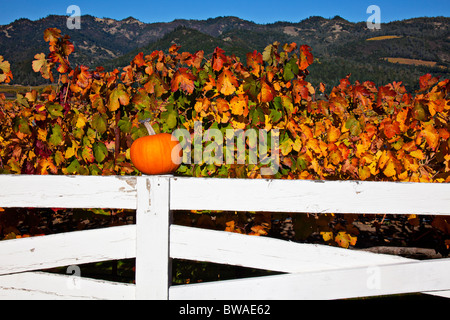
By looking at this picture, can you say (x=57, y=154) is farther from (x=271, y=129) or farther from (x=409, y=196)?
(x=409, y=196)

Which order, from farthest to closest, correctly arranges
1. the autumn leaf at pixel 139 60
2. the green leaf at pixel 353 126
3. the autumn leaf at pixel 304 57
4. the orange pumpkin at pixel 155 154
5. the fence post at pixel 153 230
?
1. the autumn leaf at pixel 139 60
2. the green leaf at pixel 353 126
3. the autumn leaf at pixel 304 57
4. the orange pumpkin at pixel 155 154
5. the fence post at pixel 153 230

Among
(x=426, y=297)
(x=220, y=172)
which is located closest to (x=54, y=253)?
(x=220, y=172)

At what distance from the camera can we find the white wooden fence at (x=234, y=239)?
1.89 m

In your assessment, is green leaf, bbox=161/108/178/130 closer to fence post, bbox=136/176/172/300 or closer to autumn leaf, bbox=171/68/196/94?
autumn leaf, bbox=171/68/196/94

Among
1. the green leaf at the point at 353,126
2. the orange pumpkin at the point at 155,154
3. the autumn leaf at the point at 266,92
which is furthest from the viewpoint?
the green leaf at the point at 353,126

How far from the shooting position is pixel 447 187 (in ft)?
6.26

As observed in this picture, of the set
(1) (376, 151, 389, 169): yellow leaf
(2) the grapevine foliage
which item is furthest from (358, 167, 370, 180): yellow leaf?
(1) (376, 151, 389, 169): yellow leaf

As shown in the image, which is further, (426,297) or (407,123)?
(426,297)

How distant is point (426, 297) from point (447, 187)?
1.88 metres

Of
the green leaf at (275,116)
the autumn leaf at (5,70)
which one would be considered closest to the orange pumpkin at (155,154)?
the green leaf at (275,116)

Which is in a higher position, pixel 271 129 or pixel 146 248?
pixel 271 129

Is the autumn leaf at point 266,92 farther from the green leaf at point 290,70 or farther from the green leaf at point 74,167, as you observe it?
the green leaf at point 74,167

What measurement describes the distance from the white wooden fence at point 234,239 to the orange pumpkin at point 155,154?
0.34m

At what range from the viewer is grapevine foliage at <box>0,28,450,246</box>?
2564 mm
